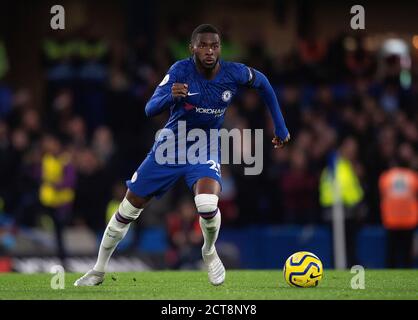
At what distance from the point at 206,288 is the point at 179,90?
2035mm

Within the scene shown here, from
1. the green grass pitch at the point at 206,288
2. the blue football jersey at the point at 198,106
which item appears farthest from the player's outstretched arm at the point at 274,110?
the green grass pitch at the point at 206,288

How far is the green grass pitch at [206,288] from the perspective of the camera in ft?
32.3

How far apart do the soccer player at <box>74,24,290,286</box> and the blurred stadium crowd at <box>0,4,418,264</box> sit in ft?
22.0

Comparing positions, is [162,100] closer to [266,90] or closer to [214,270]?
[266,90]

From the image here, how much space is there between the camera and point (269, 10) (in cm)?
2405

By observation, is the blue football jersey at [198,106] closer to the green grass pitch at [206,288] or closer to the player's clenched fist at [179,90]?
the player's clenched fist at [179,90]

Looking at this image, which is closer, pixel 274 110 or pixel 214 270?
pixel 214 270

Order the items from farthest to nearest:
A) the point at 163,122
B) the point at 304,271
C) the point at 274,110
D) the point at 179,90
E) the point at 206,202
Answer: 1. the point at 163,122
2. the point at 274,110
3. the point at 304,271
4. the point at 206,202
5. the point at 179,90

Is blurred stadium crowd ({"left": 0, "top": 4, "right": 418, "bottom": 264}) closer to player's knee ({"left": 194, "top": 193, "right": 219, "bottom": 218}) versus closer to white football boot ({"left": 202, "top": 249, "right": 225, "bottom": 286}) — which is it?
white football boot ({"left": 202, "top": 249, "right": 225, "bottom": 286})

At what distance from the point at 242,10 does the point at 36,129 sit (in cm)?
684

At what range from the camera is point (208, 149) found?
10922 millimetres

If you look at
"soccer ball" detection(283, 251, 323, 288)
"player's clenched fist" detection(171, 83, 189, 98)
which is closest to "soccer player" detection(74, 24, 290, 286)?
"player's clenched fist" detection(171, 83, 189, 98)

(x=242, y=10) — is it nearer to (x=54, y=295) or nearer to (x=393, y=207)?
(x=393, y=207)

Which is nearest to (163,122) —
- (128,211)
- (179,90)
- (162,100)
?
(128,211)
